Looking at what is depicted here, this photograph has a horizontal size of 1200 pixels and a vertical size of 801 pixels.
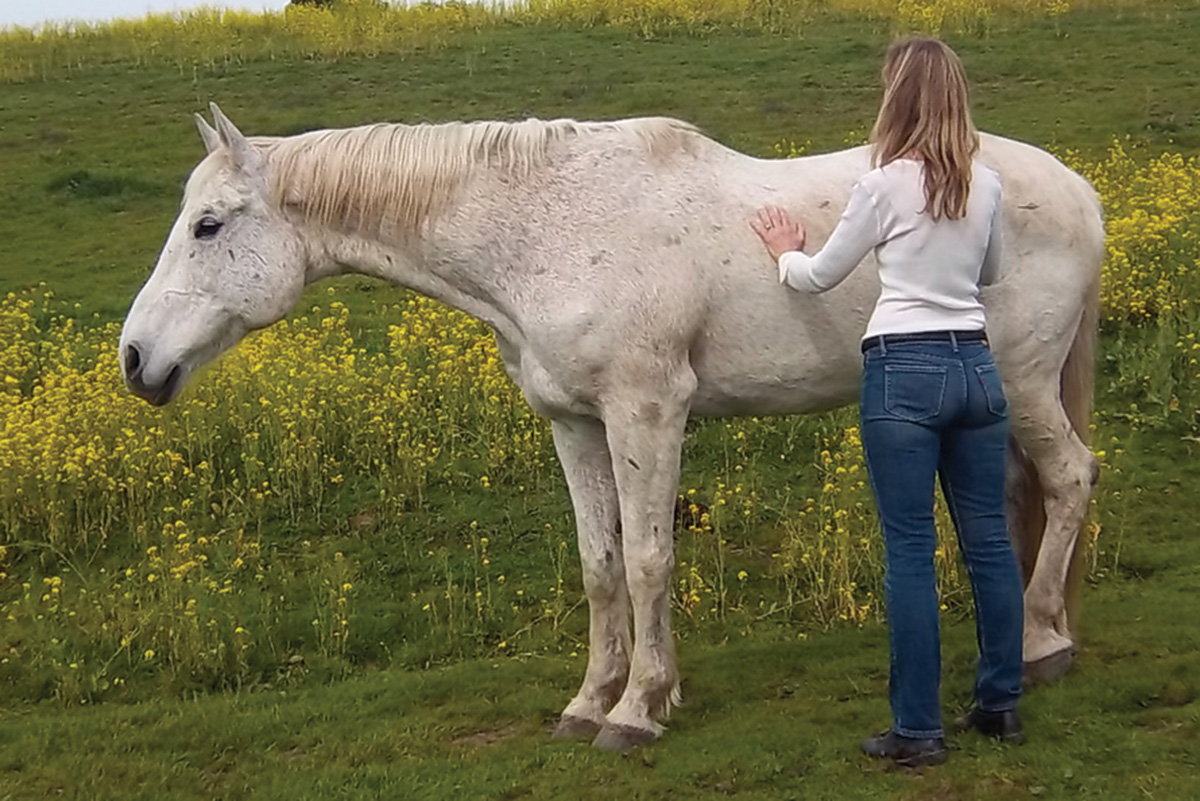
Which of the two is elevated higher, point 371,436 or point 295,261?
point 295,261

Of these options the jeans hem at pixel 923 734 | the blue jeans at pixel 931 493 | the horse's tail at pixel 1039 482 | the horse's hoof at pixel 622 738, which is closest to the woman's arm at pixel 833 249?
the blue jeans at pixel 931 493

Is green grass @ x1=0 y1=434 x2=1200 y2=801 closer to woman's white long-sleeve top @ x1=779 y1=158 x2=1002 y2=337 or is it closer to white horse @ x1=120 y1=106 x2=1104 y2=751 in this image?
white horse @ x1=120 y1=106 x2=1104 y2=751

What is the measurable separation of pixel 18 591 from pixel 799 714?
446 cm

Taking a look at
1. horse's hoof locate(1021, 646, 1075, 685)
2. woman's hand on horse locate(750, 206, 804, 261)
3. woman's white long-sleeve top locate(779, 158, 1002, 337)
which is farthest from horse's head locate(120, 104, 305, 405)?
horse's hoof locate(1021, 646, 1075, 685)

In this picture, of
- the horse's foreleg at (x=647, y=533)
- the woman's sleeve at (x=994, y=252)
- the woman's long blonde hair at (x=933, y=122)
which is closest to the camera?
the woman's long blonde hair at (x=933, y=122)

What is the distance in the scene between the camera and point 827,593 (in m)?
6.00

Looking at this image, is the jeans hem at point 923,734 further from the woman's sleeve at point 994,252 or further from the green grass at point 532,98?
the green grass at point 532,98

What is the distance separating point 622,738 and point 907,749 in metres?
0.99

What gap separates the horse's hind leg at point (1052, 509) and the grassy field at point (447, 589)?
0.47 feet

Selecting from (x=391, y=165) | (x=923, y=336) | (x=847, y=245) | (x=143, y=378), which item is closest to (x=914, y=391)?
(x=923, y=336)

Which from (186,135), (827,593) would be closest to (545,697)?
(827,593)

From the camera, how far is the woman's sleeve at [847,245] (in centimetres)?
377

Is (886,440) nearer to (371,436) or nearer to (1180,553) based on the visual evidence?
(1180,553)

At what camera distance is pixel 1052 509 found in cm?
475
